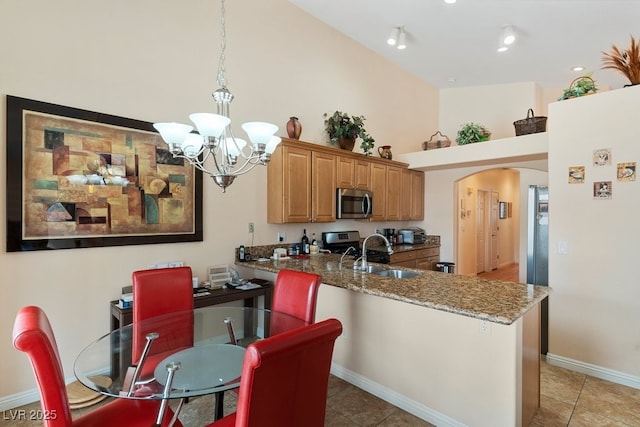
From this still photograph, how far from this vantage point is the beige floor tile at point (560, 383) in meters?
2.62

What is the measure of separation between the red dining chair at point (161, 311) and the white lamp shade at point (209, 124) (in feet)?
3.71

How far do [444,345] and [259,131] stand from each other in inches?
72.9

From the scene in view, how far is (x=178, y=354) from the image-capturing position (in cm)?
181

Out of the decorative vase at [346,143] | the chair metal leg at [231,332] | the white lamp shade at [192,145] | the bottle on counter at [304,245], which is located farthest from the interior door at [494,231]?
the white lamp shade at [192,145]

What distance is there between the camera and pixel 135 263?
3.05 m

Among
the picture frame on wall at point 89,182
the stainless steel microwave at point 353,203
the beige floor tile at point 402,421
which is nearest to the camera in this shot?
the beige floor tile at point 402,421

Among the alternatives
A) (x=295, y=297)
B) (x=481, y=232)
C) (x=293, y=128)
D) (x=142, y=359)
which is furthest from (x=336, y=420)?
(x=481, y=232)

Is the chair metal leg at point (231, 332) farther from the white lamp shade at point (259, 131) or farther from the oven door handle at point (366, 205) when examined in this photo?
the oven door handle at point (366, 205)

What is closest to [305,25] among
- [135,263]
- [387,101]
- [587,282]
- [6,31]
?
[387,101]

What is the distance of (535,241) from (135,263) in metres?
4.24

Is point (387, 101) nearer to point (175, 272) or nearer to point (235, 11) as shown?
point (235, 11)

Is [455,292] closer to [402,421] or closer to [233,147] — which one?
[402,421]

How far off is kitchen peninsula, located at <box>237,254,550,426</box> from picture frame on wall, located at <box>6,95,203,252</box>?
1.77 metres

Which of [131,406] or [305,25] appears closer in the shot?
[131,406]
